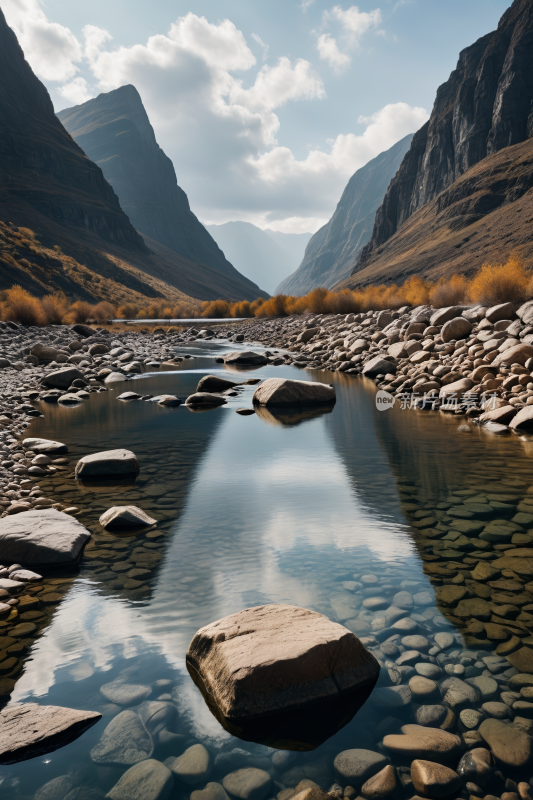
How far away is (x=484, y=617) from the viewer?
3834mm

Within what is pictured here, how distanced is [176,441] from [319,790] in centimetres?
762

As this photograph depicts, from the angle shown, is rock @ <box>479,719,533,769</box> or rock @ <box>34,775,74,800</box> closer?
rock @ <box>34,775,74,800</box>

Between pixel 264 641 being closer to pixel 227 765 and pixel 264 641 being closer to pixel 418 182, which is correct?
pixel 227 765

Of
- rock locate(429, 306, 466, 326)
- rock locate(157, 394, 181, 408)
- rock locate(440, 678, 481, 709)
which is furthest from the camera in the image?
rock locate(429, 306, 466, 326)

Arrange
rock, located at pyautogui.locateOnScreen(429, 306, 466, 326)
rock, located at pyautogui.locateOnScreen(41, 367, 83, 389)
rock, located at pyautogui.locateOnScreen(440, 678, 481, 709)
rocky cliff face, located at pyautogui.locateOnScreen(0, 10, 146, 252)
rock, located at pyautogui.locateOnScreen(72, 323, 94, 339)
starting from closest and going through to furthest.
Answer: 1. rock, located at pyautogui.locateOnScreen(440, 678, 481, 709)
2. rock, located at pyautogui.locateOnScreen(41, 367, 83, 389)
3. rock, located at pyautogui.locateOnScreen(429, 306, 466, 326)
4. rock, located at pyautogui.locateOnScreen(72, 323, 94, 339)
5. rocky cliff face, located at pyautogui.locateOnScreen(0, 10, 146, 252)

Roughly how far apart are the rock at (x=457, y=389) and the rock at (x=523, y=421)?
2427mm

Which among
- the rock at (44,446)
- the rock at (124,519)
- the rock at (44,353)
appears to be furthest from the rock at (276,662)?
the rock at (44,353)

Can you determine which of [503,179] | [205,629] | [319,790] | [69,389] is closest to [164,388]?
[69,389]

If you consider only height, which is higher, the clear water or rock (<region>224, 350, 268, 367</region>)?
rock (<region>224, 350, 268, 367</region>)

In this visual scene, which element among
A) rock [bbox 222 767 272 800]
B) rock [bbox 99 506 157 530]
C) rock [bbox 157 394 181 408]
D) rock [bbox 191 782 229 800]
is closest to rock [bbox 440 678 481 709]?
rock [bbox 222 767 272 800]

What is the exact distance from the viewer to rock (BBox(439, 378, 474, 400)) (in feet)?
41.5

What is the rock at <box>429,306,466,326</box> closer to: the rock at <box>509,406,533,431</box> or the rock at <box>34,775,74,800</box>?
the rock at <box>509,406,533,431</box>

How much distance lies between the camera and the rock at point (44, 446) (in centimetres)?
827

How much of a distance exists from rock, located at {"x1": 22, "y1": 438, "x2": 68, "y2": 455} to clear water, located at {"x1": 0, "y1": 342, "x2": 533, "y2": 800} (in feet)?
0.79
